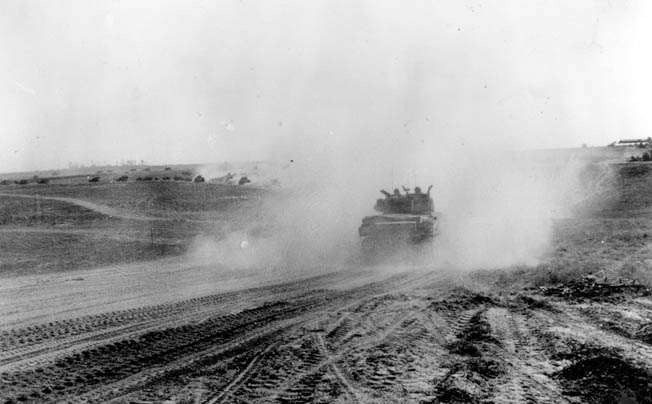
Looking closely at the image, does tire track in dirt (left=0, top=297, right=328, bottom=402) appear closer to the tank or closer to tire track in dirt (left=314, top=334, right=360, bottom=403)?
tire track in dirt (left=314, top=334, right=360, bottom=403)

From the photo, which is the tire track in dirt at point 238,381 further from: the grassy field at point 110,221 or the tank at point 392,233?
the grassy field at point 110,221

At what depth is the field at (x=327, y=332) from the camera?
5.51 metres

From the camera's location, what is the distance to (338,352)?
6.77 metres

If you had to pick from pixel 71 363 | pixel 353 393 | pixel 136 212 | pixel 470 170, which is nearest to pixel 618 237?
pixel 470 170

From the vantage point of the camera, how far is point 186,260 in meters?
17.5

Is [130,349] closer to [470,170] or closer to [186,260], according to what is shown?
[186,260]

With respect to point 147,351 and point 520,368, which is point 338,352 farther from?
point 147,351

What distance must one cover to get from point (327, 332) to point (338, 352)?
3.16 ft

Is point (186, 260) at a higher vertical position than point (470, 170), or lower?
lower

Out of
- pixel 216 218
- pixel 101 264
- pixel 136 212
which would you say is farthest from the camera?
pixel 136 212

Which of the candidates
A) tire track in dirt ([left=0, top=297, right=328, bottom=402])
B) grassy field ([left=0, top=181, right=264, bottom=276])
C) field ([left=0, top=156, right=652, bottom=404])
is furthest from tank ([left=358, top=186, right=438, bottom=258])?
tire track in dirt ([left=0, top=297, right=328, bottom=402])

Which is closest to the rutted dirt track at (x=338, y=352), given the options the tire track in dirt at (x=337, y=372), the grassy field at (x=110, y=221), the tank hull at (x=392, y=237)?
the tire track in dirt at (x=337, y=372)

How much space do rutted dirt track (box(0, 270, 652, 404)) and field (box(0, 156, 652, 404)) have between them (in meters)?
0.03

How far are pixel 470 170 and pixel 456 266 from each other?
485 inches
